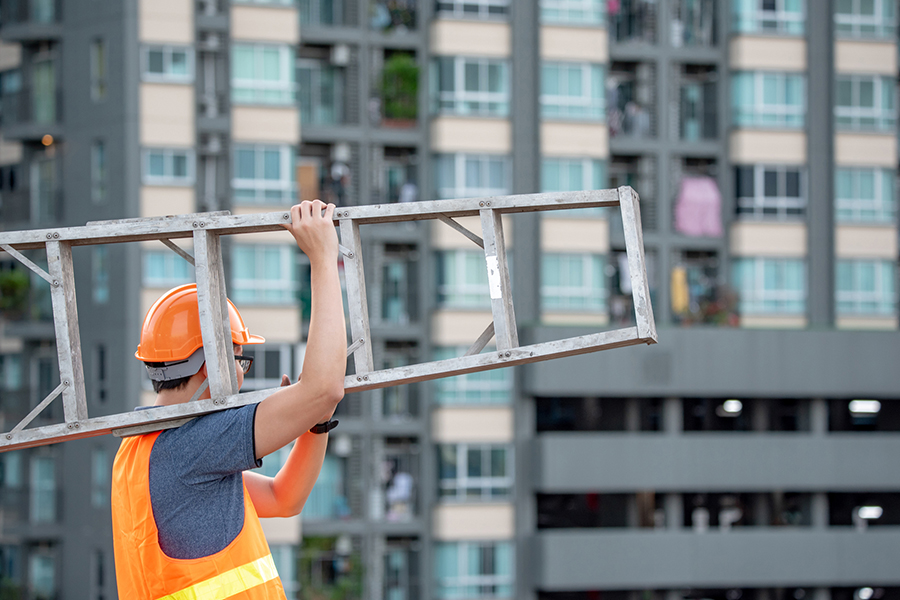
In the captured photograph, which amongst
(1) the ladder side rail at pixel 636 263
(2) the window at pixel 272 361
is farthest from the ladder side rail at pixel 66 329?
(2) the window at pixel 272 361

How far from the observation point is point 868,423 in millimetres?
37562

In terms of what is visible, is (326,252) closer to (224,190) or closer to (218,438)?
(218,438)

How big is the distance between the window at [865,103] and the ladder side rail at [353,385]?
115 feet

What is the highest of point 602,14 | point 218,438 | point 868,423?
point 602,14

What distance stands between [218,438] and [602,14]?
3291 cm

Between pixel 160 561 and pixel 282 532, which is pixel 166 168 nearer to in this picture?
pixel 282 532

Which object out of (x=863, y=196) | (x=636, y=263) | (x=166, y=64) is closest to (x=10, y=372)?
(x=166, y=64)

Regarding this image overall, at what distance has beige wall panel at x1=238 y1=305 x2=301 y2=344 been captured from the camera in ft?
103

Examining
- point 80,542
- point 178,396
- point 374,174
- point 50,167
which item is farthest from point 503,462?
point 178,396

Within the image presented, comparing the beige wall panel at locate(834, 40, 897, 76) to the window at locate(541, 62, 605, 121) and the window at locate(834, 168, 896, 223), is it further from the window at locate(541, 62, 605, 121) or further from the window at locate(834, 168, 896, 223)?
the window at locate(541, 62, 605, 121)

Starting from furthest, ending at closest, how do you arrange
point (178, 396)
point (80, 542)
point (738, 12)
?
1. point (738, 12)
2. point (80, 542)
3. point (178, 396)

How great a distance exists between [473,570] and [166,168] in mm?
14158

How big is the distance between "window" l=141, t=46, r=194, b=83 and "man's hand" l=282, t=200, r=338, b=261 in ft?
94.2

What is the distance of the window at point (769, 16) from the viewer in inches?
1431
